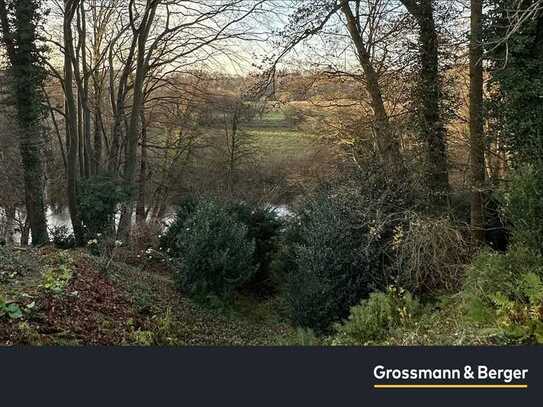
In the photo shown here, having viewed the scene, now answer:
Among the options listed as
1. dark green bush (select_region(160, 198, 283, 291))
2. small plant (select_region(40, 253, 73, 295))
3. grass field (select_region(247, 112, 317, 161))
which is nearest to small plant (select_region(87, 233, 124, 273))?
small plant (select_region(40, 253, 73, 295))

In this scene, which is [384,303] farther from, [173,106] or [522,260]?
[173,106]

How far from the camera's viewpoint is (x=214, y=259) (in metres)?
12.8

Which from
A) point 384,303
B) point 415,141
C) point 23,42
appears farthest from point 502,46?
point 23,42

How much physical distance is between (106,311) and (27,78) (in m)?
12.0

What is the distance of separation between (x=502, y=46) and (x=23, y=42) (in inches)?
579

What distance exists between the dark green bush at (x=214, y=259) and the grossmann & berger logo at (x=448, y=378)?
28.0ft

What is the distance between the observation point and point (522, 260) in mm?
7379

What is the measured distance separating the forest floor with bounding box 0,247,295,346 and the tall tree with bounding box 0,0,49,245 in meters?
6.68

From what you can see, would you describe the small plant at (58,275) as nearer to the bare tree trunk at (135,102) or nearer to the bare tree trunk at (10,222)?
the bare tree trunk at (135,102)

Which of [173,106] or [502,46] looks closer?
[502,46]

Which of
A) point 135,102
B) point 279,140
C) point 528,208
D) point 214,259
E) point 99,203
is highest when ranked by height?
point 135,102

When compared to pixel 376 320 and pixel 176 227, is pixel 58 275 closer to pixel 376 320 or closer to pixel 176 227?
pixel 376 320

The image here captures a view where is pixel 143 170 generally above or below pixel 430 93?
below

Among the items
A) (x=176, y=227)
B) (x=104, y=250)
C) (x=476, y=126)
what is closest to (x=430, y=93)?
(x=476, y=126)
